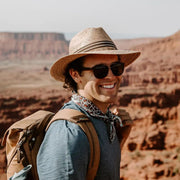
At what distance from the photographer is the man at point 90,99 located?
131 centimetres

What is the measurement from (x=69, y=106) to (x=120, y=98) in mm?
14602

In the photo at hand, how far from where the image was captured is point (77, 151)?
1285 mm

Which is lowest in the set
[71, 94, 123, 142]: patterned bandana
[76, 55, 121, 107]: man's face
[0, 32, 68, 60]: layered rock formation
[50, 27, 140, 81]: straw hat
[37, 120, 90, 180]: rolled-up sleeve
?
[37, 120, 90, 180]: rolled-up sleeve

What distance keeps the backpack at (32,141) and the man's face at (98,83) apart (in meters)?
0.21

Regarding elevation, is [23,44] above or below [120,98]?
above

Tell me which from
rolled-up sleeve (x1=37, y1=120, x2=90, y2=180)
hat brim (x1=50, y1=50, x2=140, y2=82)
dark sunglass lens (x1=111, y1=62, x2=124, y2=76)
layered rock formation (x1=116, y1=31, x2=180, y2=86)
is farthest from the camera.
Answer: layered rock formation (x1=116, y1=31, x2=180, y2=86)

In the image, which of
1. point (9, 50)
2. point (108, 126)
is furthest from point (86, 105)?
point (9, 50)

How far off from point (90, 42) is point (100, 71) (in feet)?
0.68

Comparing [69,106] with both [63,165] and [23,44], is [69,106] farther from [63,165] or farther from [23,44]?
[23,44]

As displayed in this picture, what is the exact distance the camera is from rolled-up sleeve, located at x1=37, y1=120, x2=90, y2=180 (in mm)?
1269

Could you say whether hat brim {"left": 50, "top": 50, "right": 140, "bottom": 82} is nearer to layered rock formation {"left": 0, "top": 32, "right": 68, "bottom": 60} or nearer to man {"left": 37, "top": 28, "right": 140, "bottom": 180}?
man {"left": 37, "top": 28, "right": 140, "bottom": 180}

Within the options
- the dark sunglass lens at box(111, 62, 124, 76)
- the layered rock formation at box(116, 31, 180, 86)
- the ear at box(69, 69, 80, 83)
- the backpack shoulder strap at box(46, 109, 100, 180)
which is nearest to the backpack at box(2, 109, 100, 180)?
the backpack shoulder strap at box(46, 109, 100, 180)

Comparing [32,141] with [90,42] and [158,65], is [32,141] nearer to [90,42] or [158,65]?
[90,42]

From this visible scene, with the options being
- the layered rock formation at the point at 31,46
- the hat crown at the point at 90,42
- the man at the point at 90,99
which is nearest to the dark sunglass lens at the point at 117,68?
the man at the point at 90,99
